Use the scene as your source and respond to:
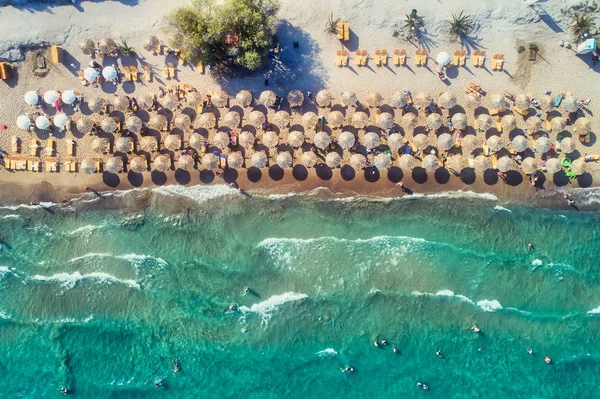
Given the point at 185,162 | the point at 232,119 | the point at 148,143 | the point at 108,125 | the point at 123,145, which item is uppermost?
the point at 232,119

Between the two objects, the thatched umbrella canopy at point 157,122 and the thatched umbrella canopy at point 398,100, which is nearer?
the thatched umbrella canopy at point 398,100

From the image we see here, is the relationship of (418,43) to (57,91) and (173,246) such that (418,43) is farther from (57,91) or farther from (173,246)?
(57,91)

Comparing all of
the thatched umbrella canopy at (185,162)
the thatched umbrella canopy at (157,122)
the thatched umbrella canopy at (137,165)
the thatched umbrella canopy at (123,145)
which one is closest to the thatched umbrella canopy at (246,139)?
the thatched umbrella canopy at (185,162)

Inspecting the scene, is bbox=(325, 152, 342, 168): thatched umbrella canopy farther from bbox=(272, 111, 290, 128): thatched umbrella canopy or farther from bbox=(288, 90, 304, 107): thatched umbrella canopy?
bbox=(288, 90, 304, 107): thatched umbrella canopy

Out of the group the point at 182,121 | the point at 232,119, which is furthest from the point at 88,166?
the point at 232,119

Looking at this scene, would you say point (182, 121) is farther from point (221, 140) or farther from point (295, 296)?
point (295, 296)

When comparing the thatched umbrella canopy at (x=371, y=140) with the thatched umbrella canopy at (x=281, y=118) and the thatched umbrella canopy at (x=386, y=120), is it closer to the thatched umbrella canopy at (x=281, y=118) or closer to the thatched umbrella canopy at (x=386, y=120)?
the thatched umbrella canopy at (x=386, y=120)
